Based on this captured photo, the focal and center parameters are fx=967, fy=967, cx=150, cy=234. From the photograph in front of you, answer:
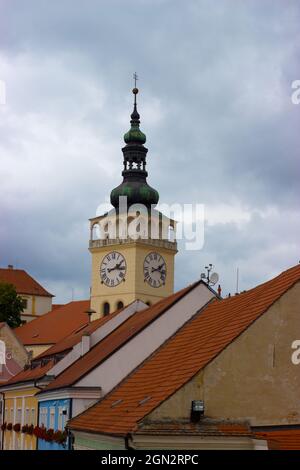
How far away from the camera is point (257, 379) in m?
20.9

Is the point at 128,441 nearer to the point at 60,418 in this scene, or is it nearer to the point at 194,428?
the point at 194,428

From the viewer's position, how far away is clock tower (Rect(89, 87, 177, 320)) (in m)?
84.1

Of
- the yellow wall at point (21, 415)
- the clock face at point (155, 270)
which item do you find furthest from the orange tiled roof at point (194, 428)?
the clock face at point (155, 270)

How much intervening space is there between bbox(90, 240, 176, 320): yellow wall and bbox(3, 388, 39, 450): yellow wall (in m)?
38.9

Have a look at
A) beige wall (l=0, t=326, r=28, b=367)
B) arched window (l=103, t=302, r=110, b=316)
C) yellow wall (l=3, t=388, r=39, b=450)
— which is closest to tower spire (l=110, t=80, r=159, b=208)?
arched window (l=103, t=302, r=110, b=316)

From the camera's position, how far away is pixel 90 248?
8681cm

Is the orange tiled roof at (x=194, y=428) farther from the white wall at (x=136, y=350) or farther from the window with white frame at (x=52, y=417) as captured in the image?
the window with white frame at (x=52, y=417)

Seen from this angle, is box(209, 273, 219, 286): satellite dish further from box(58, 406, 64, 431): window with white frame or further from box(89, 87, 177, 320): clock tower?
box(89, 87, 177, 320): clock tower

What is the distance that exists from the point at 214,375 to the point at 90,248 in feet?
218

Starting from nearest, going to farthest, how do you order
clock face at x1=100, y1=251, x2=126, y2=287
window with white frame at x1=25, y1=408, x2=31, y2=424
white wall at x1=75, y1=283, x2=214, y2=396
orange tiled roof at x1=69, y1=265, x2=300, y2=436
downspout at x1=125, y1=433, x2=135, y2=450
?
1. downspout at x1=125, y1=433, x2=135, y2=450
2. orange tiled roof at x1=69, y1=265, x2=300, y2=436
3. white wall at x1=75, y1=283, x2=214, y2=396
4. window with white frame at x1=25, y1=408, x2=31, y2=424
5. clock face at x1=100, y1=251, x2=126, y2=287

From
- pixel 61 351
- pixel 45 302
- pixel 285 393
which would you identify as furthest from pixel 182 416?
pixel 45 302

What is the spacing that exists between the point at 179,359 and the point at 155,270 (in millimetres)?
63001

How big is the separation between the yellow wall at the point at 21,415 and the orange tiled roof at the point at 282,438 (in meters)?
17.5

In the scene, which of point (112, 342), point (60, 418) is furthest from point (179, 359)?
point (60, 418)
